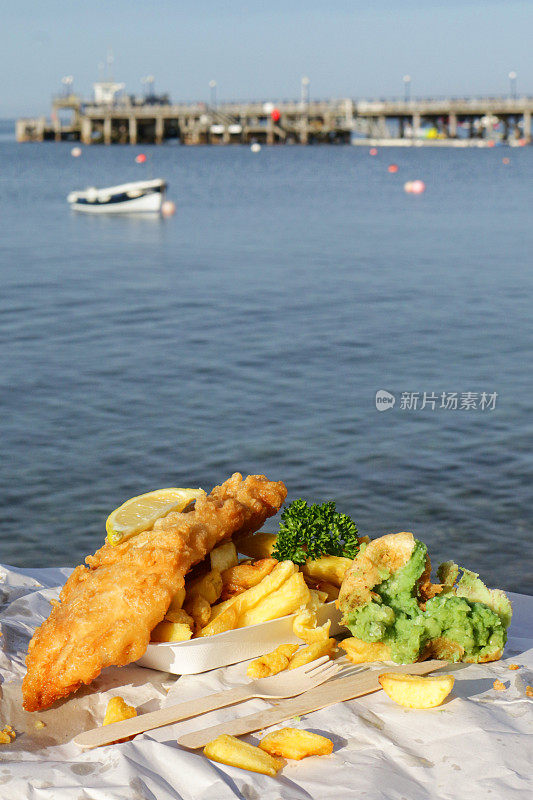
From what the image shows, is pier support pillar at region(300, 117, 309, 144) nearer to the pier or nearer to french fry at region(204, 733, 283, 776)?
the pier

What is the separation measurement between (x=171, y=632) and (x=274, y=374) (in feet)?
41.5

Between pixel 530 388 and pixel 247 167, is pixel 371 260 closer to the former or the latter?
pixel 530 388

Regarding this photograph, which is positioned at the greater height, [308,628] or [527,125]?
[527,125]

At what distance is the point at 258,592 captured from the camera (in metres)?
5.00

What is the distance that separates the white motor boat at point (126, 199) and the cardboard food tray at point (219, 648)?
44411 millimetres

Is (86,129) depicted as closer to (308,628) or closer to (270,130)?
(270,130)

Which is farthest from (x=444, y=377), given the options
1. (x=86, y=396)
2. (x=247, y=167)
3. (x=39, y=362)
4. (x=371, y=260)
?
(x=247, y=167)

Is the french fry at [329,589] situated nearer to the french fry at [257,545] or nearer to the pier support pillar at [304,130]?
the french fry at [257,545]

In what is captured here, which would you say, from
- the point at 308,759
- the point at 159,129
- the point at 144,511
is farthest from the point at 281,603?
the point at 159,129

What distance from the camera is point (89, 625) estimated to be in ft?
15.2

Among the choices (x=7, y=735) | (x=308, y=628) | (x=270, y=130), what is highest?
(x=270, y=130)

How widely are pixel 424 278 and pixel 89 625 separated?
2431 centimetres

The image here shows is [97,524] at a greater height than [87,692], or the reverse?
[87,692]

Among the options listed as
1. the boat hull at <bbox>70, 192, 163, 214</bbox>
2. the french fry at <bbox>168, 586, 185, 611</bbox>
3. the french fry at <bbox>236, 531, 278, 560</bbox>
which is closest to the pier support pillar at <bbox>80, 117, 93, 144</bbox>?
the boat hull at <bbox>70, 192, 163, 214</bbox>
